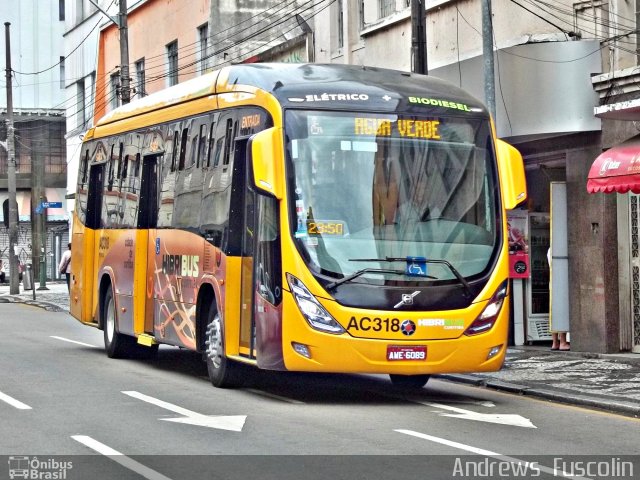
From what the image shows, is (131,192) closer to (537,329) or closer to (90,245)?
(90,245)

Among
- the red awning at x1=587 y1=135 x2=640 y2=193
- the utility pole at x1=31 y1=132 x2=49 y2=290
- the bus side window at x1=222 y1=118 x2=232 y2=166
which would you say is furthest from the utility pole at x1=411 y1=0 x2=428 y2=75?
the utility pole at x1=31 y1=132 x2=49 y2=290

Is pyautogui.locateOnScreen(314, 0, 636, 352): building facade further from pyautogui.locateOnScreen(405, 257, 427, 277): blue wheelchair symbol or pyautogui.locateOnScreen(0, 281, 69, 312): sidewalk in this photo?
pyautogui.locateOnScreen(0, 281, 69, 312): sidewalk

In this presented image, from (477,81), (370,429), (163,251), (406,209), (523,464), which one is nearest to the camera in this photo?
(523,464)

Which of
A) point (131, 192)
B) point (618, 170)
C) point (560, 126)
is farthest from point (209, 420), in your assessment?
point (560, 126)

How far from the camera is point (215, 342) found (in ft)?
51.0

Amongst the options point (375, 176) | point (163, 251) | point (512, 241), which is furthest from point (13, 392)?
point (512, 241)

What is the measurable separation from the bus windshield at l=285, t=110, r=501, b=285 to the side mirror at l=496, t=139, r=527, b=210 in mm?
171

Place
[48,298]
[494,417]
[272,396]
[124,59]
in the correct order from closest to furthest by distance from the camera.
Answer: [494,417] < [272,396] < [124,59] < [48,298]

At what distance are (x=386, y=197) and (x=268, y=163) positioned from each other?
1.25 metres

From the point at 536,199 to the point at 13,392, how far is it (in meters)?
11.1

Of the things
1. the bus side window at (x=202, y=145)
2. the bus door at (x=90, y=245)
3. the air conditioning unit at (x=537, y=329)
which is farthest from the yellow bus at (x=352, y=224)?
the air conditioning unit at (x=537, y=329)

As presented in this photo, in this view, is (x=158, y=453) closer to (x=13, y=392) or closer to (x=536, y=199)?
(x=13, y=392)

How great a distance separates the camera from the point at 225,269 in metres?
15.2

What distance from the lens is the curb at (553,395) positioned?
1398 centimetres
